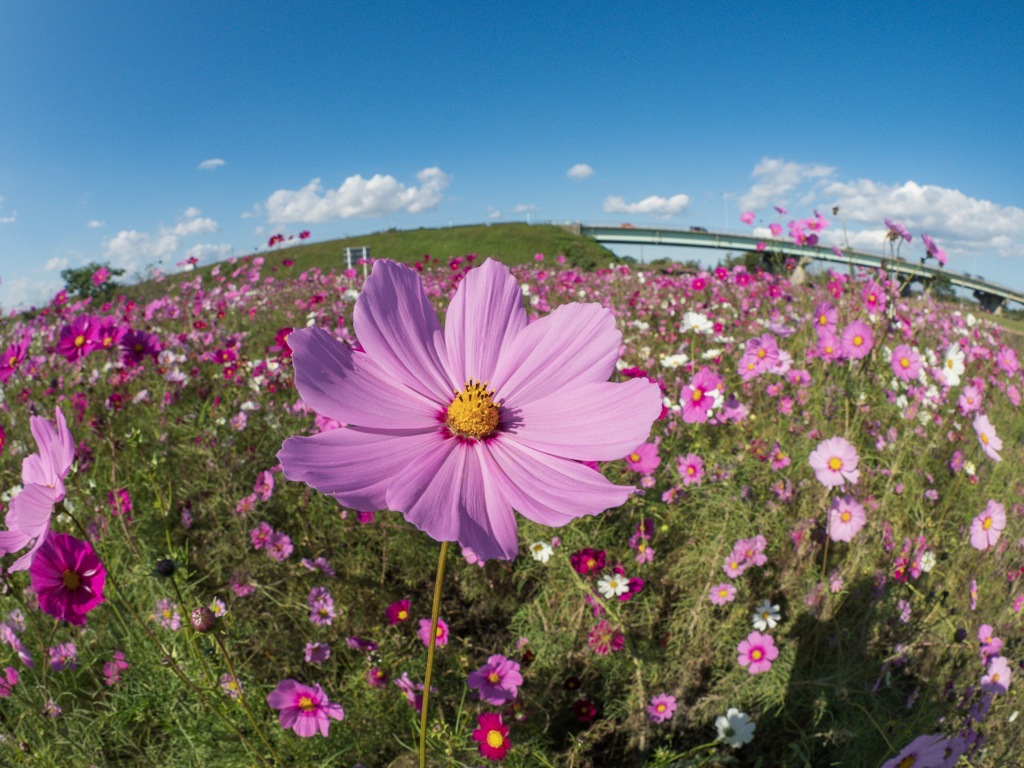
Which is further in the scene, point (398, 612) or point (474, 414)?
point (398, 612)

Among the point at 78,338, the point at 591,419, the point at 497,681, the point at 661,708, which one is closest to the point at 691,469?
the point at 661,708

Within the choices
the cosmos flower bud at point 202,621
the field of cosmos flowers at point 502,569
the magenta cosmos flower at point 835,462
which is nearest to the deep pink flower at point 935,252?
the field of cosmos flowers at point 502,569

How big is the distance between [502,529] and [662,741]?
1.28 m

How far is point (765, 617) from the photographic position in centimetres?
151

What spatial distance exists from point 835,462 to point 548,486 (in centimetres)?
150

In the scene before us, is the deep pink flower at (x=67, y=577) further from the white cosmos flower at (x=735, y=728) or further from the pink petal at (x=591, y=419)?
the white cosmos flower at (x=735, y=728)

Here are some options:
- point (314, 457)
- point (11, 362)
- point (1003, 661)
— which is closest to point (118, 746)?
point (11, 362)

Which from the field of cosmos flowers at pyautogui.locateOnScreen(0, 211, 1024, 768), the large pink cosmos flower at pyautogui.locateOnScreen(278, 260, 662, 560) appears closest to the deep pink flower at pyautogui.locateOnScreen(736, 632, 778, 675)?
the field of cosmos flowers at pyautogui.locateOnScreen(0, 211, 1024, 768)

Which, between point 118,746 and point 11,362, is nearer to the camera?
point 118,746

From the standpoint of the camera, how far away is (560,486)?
18.7 inches

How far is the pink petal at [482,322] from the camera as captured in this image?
0.56m

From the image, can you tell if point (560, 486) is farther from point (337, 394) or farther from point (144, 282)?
point (144, 282)

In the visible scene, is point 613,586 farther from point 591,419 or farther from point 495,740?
point 591,419

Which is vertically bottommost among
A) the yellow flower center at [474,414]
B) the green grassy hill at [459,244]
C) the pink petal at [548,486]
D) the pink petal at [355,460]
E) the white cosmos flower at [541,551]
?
the white cosmos flower at [541,551]
